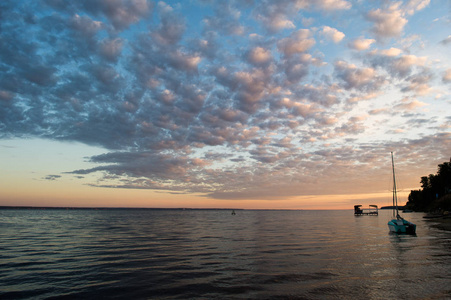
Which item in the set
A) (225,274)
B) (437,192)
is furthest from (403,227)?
(437,192)

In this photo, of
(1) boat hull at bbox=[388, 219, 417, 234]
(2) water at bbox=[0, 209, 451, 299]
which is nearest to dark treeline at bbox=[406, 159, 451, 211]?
(1) boat hull at bbox=[388, 219, 417, 234]

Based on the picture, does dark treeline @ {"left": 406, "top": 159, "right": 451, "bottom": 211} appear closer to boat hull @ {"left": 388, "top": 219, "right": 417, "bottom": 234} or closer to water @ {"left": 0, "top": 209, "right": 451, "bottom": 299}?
boat hull @ {"left": 388, "top": 219, "right": 417, "bottom": 234}

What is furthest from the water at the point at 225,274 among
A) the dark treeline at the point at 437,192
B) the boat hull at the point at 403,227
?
the dark treeline at the point at 437,192

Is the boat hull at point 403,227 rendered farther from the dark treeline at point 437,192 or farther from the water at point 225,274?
the dark treeline at point 437,192

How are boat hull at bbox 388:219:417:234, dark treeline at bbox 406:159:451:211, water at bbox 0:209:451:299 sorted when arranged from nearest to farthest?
water at bbox 0:209:451:299 < boat hull at bbox 388:219:417:234 < dark treeline at bbox 406:159:451:211

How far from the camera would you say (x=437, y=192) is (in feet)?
507

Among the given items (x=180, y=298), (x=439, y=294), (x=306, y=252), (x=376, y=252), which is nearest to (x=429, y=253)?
(x=376, y=252)

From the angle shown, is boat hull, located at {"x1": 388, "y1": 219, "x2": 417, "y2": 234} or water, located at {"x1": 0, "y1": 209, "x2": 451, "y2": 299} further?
boat hull, located at {"x1": 388, "y1": 219, "x2": 417, "y2": 234}

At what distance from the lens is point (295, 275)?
18.1 metres

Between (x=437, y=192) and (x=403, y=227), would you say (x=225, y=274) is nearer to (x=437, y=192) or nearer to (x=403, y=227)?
(x=403, y=227)

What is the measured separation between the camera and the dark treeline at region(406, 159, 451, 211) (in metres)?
121

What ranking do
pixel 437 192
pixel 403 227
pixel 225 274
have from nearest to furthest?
pixel 225 274, pixel 403 227, pixel 437 192

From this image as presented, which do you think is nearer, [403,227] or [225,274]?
[225,274]

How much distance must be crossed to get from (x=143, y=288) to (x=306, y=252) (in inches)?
691
